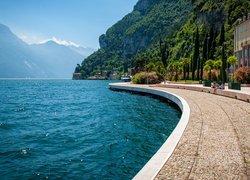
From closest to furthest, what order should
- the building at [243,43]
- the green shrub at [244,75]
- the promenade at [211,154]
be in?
the promenade at [211,154]
the green shrub at [244,75]
the building at [243,43]

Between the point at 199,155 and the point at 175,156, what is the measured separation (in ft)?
2.59

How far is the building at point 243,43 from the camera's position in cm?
6159

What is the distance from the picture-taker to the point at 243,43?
215 ft

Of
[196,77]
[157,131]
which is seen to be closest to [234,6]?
[196,77]

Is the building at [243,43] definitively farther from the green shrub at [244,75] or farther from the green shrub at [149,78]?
the green shrub at [149,78]

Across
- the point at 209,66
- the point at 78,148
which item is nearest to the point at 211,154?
the point at 78,148

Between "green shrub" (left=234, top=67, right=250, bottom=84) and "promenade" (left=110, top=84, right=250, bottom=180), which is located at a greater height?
"green shrub" (left=234, top=67, right=250, bottom=84)

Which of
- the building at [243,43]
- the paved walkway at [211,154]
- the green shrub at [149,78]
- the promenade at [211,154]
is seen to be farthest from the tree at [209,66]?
the promenade at [211,154]

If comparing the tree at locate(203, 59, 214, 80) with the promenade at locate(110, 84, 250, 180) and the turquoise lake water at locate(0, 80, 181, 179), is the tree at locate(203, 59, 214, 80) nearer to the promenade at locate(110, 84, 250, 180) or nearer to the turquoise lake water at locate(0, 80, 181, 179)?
the turquoise lake water at locate(0, 80, 181, 179)

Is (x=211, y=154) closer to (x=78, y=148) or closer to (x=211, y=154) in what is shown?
(x=211, y=154)

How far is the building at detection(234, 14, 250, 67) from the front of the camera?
61.6m

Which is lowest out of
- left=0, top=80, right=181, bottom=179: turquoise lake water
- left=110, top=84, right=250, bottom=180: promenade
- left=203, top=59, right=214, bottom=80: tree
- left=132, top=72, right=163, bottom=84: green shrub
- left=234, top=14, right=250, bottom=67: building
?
left=0, top=80, right=181, bottom=179: turquoise lake water

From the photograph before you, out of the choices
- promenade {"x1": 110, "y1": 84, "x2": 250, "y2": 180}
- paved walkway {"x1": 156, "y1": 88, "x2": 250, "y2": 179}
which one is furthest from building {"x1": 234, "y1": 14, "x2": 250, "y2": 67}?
promenade {"x1": 110, "y1": 84, "x2": 250, "y2": 180}

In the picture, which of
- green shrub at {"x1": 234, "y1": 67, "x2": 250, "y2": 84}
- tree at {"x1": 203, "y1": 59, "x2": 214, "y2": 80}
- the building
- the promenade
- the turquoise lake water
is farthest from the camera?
tree at {"x1": 203, "y1": 59, "x2": 214, "y2": 80}
